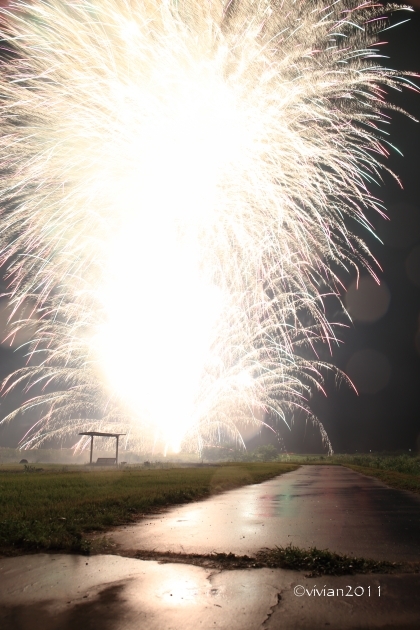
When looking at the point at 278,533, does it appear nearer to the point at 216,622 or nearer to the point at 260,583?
the point at 260,583

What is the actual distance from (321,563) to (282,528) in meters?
3.48

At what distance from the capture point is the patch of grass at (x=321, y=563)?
5.80 meters

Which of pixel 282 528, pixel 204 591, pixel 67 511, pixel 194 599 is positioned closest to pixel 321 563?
pixel 204 591

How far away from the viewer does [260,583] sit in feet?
17.6

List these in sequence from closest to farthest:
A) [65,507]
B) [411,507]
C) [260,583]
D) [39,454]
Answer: [260,583] → [65,507] → [411,507] → [39,454]

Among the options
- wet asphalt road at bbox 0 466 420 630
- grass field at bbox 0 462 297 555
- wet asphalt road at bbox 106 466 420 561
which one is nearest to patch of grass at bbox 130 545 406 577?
wet asphalt road at bbox 0 466 420 630

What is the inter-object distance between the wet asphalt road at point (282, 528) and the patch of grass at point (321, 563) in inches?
22.9

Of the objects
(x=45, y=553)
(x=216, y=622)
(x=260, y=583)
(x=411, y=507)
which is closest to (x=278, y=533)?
(x=260, y=583)

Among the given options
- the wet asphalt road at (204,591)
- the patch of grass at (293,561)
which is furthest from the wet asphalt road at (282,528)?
the patch of grass at (293,561)

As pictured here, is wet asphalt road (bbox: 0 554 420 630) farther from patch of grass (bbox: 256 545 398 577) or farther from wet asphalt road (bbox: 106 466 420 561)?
wet asphalt road (bbox: 106 466 420 561)

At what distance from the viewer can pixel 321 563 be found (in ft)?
19.9

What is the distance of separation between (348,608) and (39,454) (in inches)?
2668

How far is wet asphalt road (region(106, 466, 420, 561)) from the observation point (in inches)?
Answer: 293

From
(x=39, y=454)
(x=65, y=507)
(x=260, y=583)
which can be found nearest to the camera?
(x=260, y=583)
